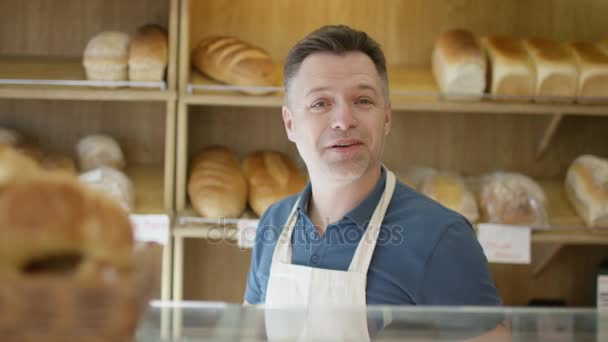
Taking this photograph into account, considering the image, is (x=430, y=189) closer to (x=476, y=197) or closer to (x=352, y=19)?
(x=476, y=197)

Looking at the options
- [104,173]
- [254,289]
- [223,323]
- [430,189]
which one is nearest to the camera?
[223,323]

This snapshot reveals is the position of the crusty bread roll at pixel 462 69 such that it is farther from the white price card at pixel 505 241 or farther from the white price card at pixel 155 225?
the white price card at pixel 155 225

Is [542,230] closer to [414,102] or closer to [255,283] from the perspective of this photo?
[414,102]

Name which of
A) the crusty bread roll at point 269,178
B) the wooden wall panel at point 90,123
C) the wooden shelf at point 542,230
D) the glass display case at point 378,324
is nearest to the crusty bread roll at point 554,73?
the wooden shelf at point 542,230

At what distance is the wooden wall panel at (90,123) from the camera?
2482mm

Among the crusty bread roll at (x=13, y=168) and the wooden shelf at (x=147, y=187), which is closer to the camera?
the crusty bread roll at (x=13, y=168)

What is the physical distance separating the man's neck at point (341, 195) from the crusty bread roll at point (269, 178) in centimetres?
74

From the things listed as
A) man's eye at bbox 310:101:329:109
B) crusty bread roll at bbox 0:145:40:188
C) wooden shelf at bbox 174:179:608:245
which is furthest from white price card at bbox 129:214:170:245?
crusty bread roll at bbox 0:145:40:188

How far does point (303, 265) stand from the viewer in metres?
1.45

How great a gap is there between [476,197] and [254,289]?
3.43 ft

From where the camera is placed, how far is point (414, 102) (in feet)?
7.32

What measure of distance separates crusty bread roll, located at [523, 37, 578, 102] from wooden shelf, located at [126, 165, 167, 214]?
4.39ft

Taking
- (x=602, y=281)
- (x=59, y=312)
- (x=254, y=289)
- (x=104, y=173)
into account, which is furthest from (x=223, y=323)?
(x=602, y=281)

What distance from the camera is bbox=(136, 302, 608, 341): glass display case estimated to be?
0.54 m
